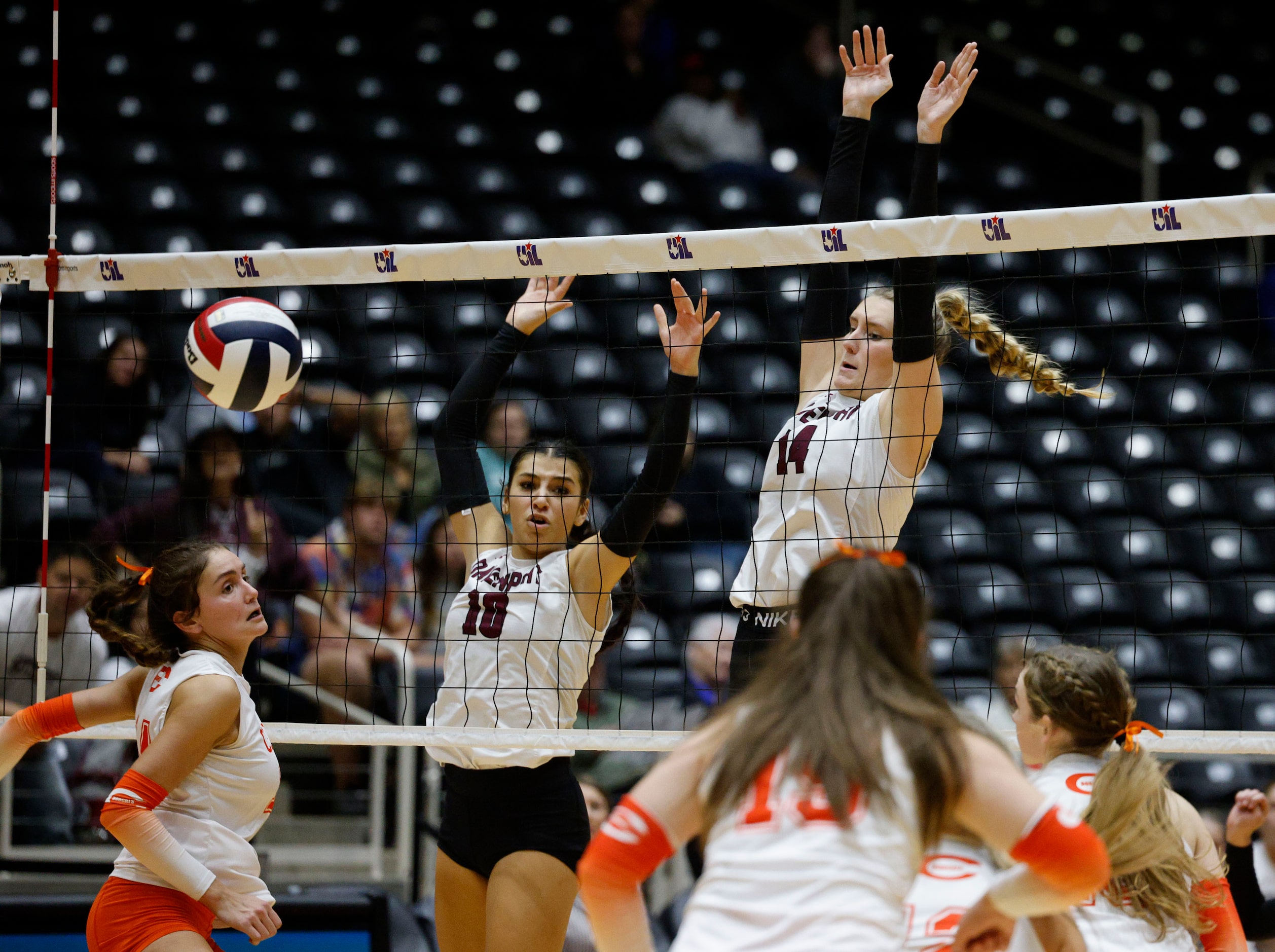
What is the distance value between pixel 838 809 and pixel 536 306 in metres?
2.75

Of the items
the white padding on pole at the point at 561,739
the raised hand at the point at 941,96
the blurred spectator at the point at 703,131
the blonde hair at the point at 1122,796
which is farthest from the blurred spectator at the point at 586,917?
the blurred spectator at the point at 703,131

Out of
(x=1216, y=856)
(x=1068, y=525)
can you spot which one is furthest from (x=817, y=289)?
(x=1068, y=525)

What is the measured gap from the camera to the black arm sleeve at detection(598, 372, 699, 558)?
408 centimetres

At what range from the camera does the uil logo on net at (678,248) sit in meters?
4.31

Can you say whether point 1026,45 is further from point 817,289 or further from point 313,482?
point 817,289

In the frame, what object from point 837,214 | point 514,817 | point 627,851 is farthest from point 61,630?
point 627,851

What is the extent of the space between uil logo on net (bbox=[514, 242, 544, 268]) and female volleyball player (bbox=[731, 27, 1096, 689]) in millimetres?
886

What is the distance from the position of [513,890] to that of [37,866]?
8.33 ft

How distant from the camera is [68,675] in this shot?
6145 mm

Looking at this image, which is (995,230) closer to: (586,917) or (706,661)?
(586,917)

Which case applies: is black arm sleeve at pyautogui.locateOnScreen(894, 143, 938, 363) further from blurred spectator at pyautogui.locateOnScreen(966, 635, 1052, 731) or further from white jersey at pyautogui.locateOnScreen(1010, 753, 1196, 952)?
blurred spectator at pyautogui.locateOnScreen(966, 635, 1052, 731)

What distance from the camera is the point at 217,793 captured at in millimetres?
3635

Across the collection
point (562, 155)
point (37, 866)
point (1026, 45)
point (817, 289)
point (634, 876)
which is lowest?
point (37, 866)

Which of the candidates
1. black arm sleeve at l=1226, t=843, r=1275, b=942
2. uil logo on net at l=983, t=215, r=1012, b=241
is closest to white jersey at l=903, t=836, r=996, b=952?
black arm sleeve at l=1226, t=843, r=1275, b=942
